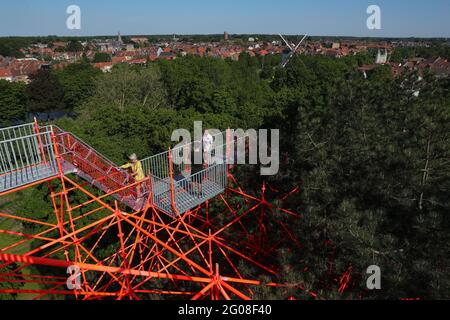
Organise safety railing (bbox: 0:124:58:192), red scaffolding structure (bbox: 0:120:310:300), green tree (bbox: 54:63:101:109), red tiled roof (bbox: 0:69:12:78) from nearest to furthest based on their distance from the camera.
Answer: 1. red scaffolding structure (bbox: 0:120:310:300)
2. safety railing (bbox: 0:124:58:192)
3. green tree (bbox: 54:63:101:109)
4. red tiled roof (bbox: 0:69:12:78)

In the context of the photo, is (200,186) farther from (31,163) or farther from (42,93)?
(42,93)

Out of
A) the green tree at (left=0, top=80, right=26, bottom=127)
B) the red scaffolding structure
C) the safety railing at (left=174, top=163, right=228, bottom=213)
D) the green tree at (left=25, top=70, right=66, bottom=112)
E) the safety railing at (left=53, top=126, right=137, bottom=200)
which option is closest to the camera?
the red scaffolding structure

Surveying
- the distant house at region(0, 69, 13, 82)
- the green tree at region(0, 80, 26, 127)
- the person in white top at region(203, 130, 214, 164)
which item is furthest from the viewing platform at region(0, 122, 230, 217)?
the distant house at region(0, 69, 13, 82)

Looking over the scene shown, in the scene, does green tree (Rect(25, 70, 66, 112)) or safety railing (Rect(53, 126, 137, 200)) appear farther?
green tree (Rect(25, 70, 66, 112))

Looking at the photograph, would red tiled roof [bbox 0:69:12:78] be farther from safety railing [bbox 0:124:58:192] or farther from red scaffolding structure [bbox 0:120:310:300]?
safety railing [bbox 0:124:58:192]

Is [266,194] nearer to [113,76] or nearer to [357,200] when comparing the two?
[357,200]

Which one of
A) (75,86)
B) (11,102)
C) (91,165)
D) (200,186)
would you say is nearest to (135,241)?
(91,165)

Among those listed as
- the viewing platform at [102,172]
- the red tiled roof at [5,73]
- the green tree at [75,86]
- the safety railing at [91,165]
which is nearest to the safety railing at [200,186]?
the viewing platform at [102,172]

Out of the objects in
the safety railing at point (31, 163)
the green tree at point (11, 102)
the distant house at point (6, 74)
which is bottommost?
the green tree at point (11, 102)

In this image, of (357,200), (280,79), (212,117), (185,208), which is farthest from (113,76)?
(357,200)

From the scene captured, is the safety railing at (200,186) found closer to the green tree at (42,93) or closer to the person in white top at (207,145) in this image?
the person in white top at (207,145)

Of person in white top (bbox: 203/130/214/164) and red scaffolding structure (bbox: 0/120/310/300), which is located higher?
person in white top (bbox: 203/130/214/164)
